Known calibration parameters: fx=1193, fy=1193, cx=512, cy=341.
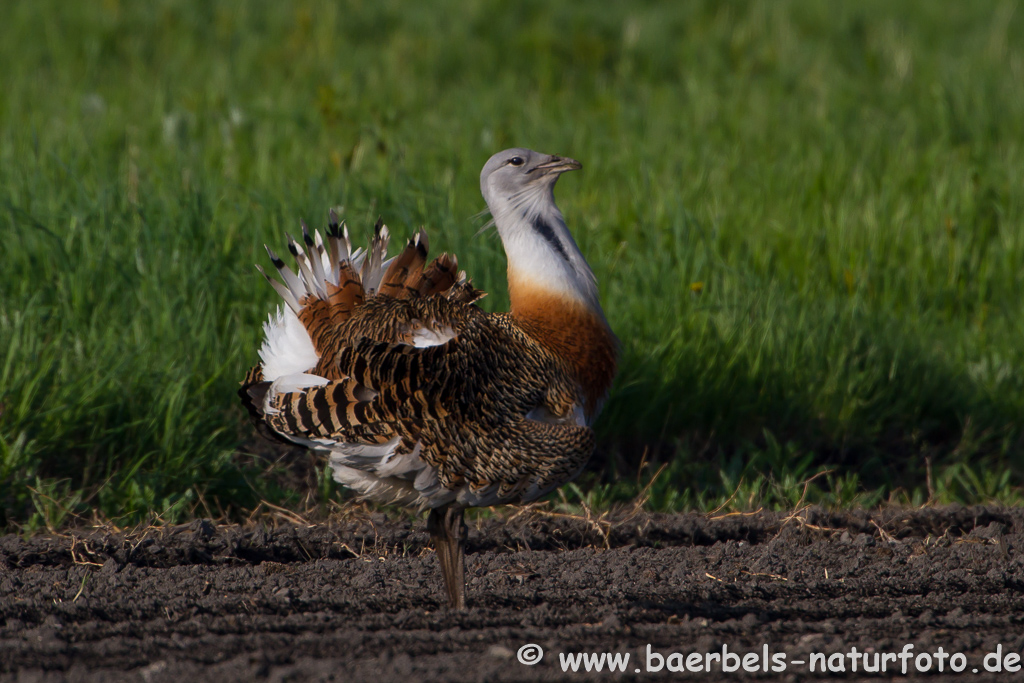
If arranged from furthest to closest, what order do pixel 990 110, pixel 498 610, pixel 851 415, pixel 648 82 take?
1. pixel 648 82
2. pixel 990 110
3. pixel 851 415
4. pixel 498 610

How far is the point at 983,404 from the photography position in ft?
15.9

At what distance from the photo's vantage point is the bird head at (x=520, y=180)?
3609 millimetres

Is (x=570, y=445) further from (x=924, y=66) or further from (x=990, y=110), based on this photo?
(x=924, y=66)

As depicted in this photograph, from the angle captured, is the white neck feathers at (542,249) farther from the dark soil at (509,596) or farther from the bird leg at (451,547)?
the dark soil at (509,596)

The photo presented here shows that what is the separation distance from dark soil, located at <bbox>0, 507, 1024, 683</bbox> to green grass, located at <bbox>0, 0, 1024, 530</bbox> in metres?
0.35

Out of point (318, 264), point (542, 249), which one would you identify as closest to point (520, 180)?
point (542, 249)

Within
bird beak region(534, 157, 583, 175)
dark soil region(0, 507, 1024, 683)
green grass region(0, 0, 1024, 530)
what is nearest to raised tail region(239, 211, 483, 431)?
bird beak region(534, 157, 583, 175)

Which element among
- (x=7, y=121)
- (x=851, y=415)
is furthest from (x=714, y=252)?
(x=7, y=121)

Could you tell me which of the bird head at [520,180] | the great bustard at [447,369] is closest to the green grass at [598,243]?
the great bustard at [447,369]

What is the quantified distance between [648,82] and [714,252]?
297 centimetres

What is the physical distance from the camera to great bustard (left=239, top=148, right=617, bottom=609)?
3.15 m

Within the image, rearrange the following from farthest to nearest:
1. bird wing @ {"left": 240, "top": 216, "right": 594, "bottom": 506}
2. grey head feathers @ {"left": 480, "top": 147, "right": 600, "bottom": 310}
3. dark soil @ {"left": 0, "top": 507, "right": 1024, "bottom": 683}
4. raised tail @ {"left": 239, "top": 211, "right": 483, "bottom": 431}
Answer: grey head feathers @ {"left": 480, "top": 147, "right": 600, "bottom": 310} → raised tail @ {"left": 239, "top": 211, "right": 483, "bottom": 431} → bird wing @ {"left": 240, "top": 216, "right": 594, "bottom": 506} → dark soil @ {"left": 0, "top": 507, "right": 1024, "bottom": 683}


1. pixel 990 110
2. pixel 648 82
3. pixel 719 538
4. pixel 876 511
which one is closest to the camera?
pixel 719 538

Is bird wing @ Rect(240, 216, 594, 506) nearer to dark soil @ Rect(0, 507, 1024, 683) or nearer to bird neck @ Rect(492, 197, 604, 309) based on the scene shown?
bird neck @ Rect(492, 197, 604, 309)
